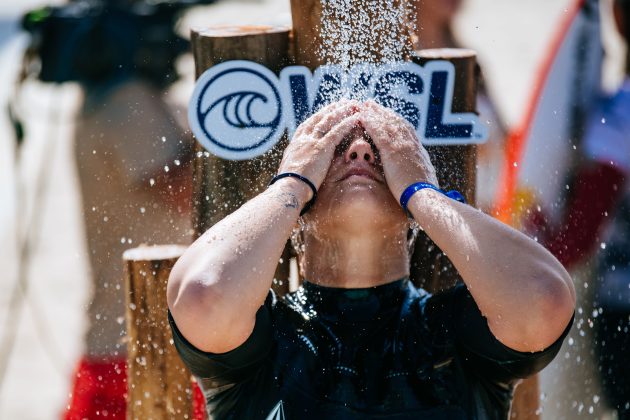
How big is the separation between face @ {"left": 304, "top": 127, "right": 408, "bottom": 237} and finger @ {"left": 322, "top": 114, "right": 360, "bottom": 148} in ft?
0.04

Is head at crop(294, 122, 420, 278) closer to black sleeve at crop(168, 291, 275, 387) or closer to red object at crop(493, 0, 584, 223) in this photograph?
black sleeve at crop(168, 291, 275, 387)

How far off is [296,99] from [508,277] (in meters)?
0.58

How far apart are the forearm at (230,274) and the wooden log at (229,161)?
0.29 meters

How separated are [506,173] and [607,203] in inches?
19.5

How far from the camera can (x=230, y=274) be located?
4.26ft

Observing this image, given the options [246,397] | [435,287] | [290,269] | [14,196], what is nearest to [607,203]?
[435,287]

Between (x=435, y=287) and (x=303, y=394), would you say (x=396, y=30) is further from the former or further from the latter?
(x=303, y=394)

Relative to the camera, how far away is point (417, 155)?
1.45 meters

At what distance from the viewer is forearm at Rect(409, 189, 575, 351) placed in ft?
4.16

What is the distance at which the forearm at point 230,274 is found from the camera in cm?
128

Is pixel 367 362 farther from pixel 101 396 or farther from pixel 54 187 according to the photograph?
pixel 54 187

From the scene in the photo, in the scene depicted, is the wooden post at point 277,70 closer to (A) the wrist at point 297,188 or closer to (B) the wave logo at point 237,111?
(B) the wave logo at point 237,111

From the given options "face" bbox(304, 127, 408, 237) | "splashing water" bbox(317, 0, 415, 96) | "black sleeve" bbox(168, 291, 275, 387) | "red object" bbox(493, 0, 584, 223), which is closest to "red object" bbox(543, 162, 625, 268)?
"red object" bbox(493, 0, 584, 223)

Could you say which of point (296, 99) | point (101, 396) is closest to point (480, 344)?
point (296, 99)
